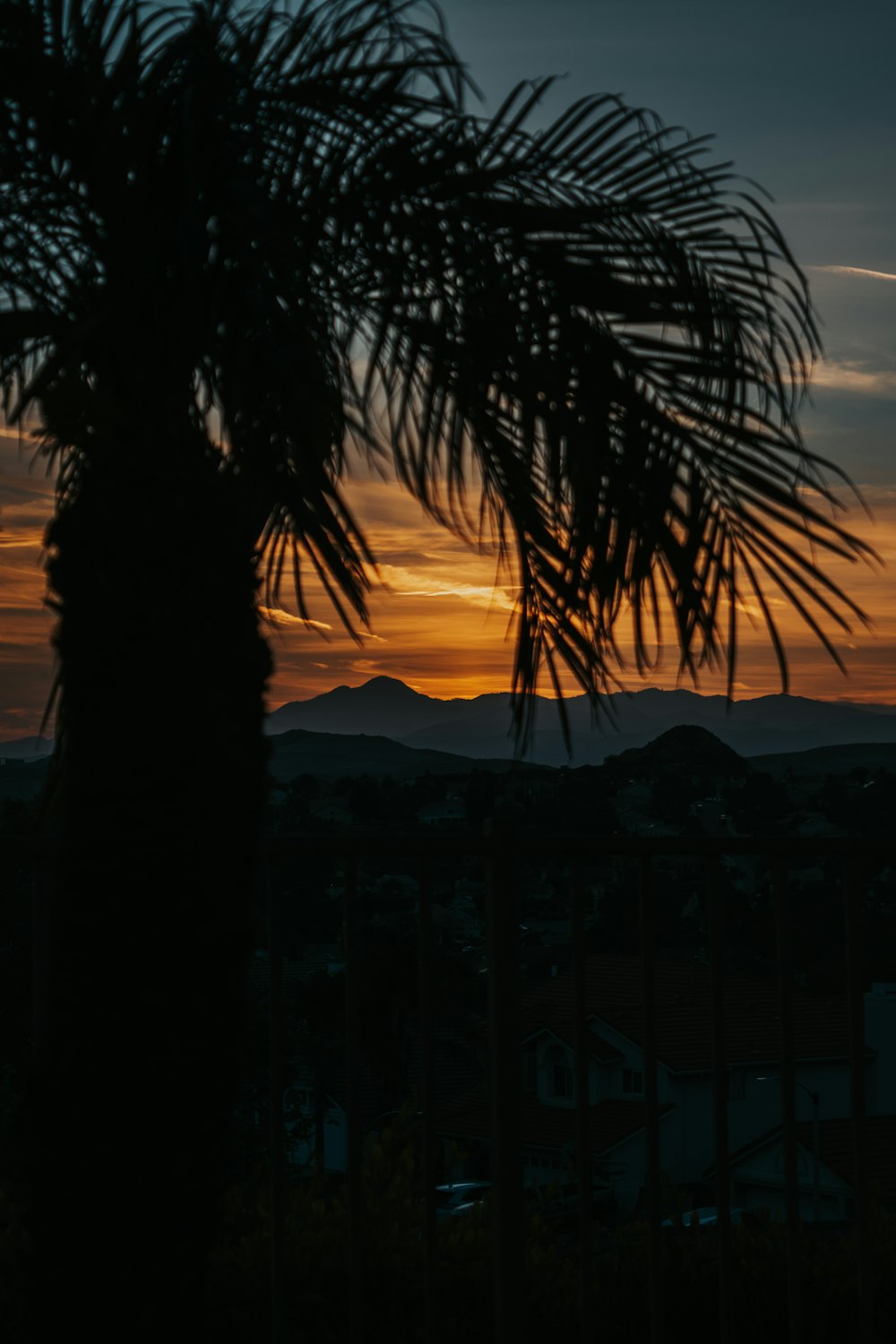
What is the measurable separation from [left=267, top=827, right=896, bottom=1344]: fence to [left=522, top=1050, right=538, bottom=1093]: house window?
0.34 ft

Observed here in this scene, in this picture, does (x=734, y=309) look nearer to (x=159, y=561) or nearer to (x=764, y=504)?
(x=764, y=504)

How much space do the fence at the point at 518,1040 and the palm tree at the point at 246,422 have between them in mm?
241

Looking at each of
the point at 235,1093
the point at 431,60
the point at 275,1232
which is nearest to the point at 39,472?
the point at 431,60

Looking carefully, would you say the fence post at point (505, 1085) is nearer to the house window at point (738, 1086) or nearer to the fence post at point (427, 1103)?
the fence post at point (427, 1103)

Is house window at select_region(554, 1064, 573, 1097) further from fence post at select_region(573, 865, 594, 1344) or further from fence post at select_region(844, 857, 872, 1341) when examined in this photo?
fence post at select_region(844, 857, 872, 1341)

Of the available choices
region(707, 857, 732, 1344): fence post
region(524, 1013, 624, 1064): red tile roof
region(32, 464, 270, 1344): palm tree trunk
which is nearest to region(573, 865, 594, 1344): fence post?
region(524, 1013, 624, 1064): red tile roof

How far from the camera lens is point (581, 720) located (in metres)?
3.53

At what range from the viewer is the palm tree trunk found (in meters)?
2.60

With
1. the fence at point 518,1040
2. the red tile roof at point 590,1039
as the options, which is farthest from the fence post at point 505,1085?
the red tile roof at point 590,1039

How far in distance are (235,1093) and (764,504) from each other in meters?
1.86

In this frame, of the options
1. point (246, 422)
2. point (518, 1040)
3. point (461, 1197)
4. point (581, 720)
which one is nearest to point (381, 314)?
point (246, 422)

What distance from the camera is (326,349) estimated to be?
3.09 metres

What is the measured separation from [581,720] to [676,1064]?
964 millimetres

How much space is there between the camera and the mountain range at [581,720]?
11.4 ft
